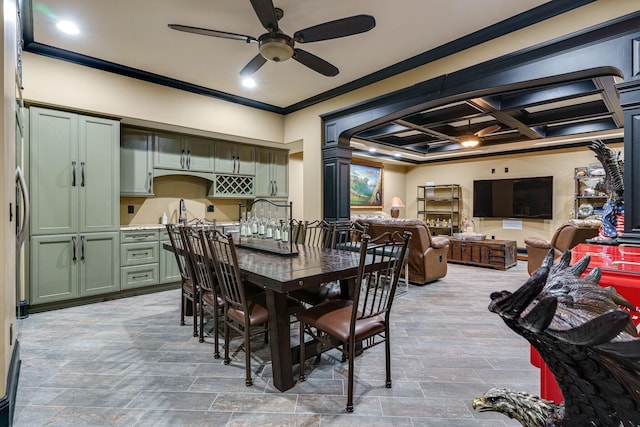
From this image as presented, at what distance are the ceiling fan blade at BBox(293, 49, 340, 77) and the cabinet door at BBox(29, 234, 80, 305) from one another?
3.33 meters

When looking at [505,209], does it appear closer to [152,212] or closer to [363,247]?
[363,247]

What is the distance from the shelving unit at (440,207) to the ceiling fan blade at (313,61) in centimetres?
639

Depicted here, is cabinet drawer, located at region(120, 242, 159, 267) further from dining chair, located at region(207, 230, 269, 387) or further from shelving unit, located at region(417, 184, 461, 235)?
shelving unit, located at region(417, 184, 461, 235)

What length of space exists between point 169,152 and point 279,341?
3.81 metres

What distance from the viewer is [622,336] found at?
490 mm

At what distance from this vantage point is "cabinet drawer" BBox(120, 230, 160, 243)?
409cm

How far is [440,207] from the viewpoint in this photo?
29.2 feet

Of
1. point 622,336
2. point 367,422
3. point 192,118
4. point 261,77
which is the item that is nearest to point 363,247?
point 367,422

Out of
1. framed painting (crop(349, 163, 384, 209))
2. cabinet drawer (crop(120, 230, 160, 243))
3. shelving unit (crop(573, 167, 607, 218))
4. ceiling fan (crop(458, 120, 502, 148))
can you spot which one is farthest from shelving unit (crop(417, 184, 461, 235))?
cabinet drawer (crop(120, 230, 160, 243))

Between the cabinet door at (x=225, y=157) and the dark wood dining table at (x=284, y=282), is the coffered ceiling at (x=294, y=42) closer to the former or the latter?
the cabinet door at (x=225, y=157)

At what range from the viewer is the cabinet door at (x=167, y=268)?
14.5 ft

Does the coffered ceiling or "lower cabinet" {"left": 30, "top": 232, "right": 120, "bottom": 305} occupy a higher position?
the coffered ceiling

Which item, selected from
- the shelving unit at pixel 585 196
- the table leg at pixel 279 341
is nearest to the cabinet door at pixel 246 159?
the table leg at pixel 279 341

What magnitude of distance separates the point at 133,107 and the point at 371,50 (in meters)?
3.10
